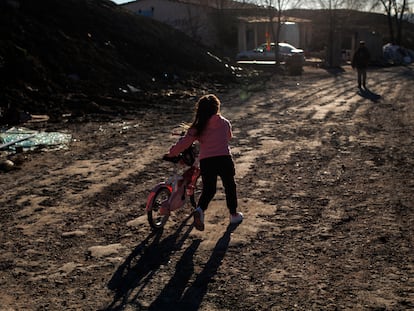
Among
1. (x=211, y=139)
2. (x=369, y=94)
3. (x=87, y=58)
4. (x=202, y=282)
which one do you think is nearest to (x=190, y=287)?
(x=202, y=282)

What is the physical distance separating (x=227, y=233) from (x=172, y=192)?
714 mm

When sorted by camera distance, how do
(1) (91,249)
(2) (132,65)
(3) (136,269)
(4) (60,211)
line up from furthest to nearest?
(2) (132,65) < (4) (60,211) < (1) (91,249) < (3) (136,269)

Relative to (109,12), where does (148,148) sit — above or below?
below

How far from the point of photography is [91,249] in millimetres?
5191

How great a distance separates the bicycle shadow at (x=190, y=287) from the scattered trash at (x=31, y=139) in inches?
234

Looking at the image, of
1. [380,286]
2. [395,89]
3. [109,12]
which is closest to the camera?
[380,286]

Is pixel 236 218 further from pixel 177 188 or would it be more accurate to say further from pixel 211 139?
pixel 211 139

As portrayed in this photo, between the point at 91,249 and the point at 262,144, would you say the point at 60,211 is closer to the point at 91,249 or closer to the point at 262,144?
the point at 91,249

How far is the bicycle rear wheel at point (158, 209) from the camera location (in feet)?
18.4

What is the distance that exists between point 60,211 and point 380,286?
3.72 m

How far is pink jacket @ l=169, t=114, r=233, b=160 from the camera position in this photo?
5438 millimetres

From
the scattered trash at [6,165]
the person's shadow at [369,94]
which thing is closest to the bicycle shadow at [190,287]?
the scattered trash at [6,165]

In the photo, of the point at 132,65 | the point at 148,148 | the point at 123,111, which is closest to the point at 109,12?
the point at 132,65

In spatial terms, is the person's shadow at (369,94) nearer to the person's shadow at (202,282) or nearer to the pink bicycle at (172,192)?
the pink bicycle at (172,192)
